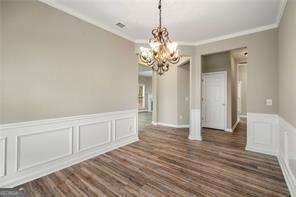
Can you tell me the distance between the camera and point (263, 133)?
3602 mm

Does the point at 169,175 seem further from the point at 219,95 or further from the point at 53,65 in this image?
the point at 219,95

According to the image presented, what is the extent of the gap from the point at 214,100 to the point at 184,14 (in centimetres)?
407

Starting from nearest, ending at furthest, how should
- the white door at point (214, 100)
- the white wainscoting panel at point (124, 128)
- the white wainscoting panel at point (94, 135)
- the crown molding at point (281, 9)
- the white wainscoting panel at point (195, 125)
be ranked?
the crown molding at point (281, 9), the white wainscoting panel at point (94, 135), the white wainscoting panel at point (124, 128), the white wainscoting panel at point (195, 125), the white door at point (214, 100)

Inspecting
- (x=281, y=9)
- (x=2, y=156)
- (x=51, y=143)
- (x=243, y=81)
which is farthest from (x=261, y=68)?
(x=243, y=81)

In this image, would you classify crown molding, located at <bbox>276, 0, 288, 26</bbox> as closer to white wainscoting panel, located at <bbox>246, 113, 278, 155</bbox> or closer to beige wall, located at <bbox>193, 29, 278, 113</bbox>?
beige wall, located at <bbox>193, 29, 278, 113</bbox>

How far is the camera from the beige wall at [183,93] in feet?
21.5

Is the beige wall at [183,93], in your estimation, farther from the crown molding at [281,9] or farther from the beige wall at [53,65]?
the crown molding at [281,9]

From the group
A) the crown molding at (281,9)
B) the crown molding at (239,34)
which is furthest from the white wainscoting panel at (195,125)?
the crown molding at (281,9)

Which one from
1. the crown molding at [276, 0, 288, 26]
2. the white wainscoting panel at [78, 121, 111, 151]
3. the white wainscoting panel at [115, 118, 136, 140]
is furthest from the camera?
the white wainscoting panel at [115, 118, 136, 140]

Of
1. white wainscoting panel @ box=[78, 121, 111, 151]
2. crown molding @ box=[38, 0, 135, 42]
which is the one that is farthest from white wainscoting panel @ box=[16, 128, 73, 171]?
crown molding @ box=[38, 0, 135, 42]

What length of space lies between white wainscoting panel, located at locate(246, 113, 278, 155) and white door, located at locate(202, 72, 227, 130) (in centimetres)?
218

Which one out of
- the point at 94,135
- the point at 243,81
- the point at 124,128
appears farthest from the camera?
the point at 243,81

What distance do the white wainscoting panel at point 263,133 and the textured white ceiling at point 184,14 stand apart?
2037 mm

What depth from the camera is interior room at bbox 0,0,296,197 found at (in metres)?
2.25
